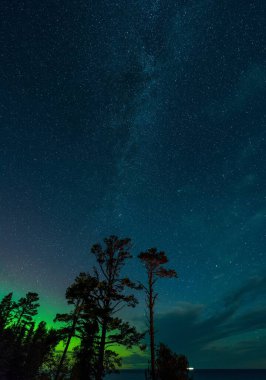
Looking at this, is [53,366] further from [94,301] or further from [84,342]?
[94,301]

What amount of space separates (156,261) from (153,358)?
6.78m

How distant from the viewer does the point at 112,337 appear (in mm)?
19719

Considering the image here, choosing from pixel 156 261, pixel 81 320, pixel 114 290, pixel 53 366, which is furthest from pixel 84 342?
pixel 53 366

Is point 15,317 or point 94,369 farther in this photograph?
point 15,317

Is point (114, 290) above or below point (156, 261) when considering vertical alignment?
below

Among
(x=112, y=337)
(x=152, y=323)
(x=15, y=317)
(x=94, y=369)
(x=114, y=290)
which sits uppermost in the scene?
(x=15, y=317)

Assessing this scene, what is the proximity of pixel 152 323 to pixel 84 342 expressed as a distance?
5495 mm

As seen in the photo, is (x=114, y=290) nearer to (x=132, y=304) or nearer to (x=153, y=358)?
(x=132, y=304)

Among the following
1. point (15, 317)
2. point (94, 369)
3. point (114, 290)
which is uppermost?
point (15, 317)

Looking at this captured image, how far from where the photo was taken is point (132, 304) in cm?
2072

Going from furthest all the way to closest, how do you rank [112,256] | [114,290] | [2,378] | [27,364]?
1. [27,364]
2. [2,378]
3. [112,256]
4. [114,290]

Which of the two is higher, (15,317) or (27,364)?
(15,317)

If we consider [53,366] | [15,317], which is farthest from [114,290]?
[15,317]

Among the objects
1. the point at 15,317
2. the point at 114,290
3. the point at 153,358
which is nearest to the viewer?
the point at 153,358
